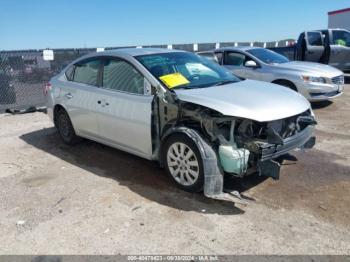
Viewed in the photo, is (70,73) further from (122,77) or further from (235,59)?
(235,59)

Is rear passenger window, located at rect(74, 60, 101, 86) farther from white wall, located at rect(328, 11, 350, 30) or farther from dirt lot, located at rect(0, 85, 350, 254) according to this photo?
white wall, located at rect(328, 11, 350, 30)

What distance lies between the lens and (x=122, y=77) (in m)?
4.79

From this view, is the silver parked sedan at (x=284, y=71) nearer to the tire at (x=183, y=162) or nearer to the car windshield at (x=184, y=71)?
the car windshield at (x=184, y=71)

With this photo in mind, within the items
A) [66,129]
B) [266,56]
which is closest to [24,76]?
[66,129]

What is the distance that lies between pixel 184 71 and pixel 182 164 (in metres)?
1.36

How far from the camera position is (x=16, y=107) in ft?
32.2

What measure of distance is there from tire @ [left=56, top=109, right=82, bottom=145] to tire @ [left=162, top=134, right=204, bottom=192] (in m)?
2.38

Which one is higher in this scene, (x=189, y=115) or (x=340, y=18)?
(x=340, y=18)

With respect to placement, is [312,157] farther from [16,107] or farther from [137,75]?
[16,107]

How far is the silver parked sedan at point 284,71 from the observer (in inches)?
318

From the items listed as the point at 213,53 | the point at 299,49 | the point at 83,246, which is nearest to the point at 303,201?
the point at 83,246

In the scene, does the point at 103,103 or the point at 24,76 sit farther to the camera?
the point at 24,76

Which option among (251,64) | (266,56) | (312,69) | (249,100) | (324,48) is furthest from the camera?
(324,48)

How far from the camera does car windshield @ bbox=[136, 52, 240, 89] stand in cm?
438
